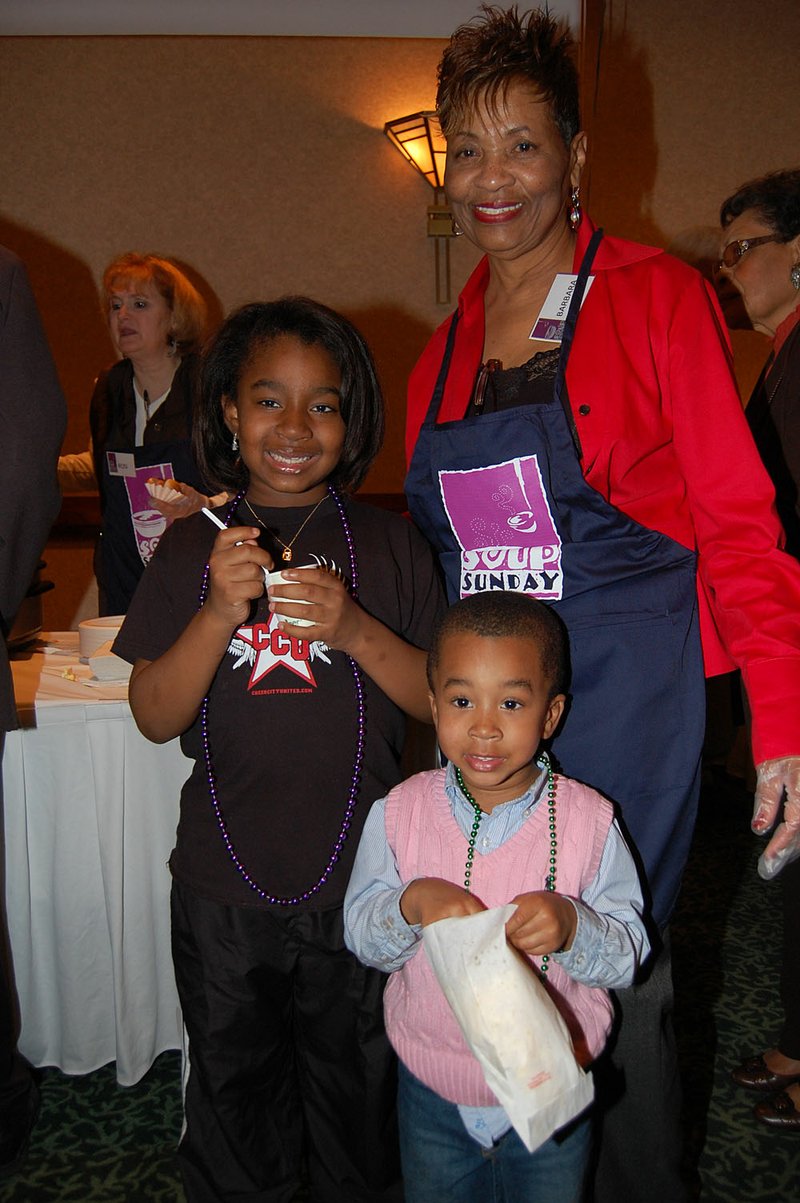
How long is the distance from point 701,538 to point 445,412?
1.45 ft

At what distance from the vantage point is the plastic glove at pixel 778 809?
110cm

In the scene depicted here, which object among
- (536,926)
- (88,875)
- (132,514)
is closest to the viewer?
(536,926)

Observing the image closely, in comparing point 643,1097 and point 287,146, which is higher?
point 287,146

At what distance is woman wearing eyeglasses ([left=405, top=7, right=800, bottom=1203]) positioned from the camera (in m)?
1.25

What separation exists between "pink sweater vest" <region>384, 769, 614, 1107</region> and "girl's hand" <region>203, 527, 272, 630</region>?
0.34 m

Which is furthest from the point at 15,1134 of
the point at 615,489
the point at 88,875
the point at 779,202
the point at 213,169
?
the point at 213,169

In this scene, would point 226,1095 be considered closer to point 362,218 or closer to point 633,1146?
point 633,1146

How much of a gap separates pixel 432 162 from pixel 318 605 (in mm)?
4118

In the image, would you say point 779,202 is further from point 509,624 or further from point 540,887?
point 540,887

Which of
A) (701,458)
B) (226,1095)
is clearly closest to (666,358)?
(701,458)

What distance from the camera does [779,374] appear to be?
224 centimetres

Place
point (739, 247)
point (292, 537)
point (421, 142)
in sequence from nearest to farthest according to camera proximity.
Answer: point (292, 537) → point (739, 247) → point (421, 142)

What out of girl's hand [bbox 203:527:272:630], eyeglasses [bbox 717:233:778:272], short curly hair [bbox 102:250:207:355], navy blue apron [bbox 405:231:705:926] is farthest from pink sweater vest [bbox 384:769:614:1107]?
short curly hair [bbox 102:250:207:355]

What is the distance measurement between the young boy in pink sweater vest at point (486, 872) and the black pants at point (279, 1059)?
0.67 ft
